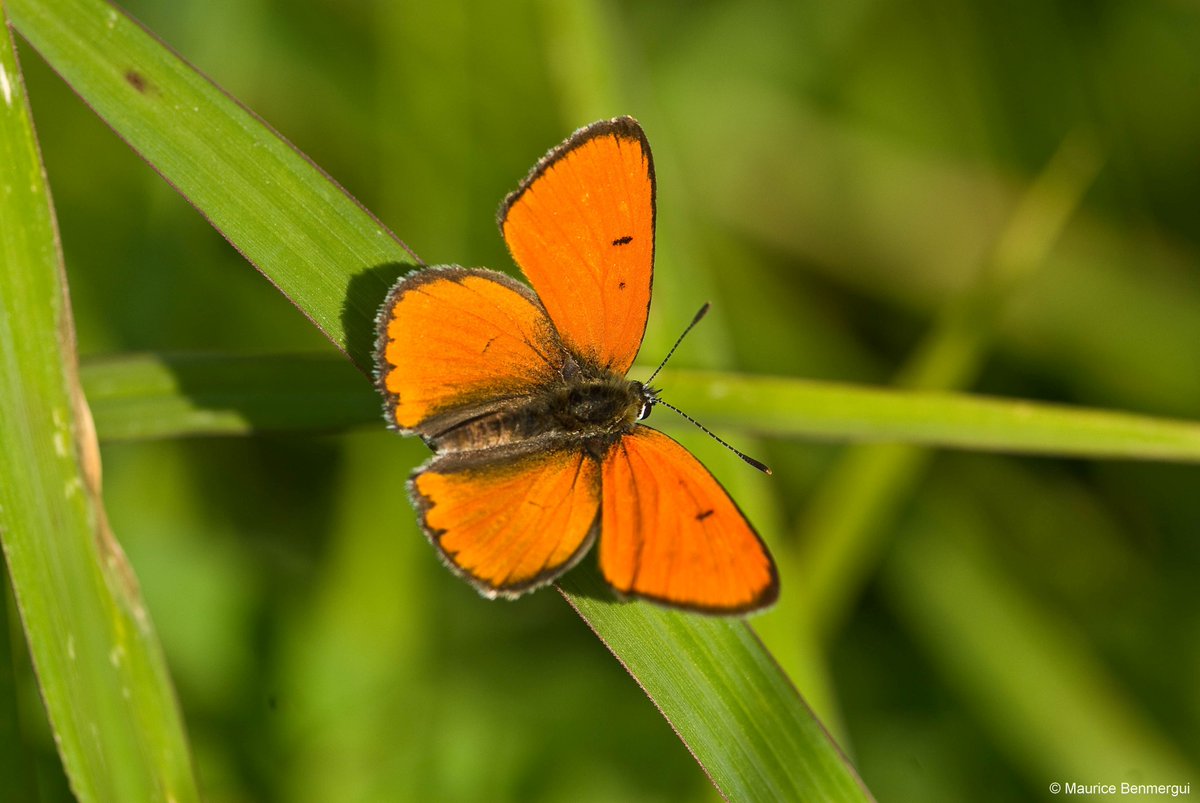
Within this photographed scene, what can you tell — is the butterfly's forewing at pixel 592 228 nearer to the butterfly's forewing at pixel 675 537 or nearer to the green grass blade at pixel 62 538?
the butterfly's forewing at pixel 675 537

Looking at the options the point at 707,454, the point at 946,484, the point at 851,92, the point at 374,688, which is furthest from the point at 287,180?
the point at 851,92

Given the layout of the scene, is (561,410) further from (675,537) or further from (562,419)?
(675,537)

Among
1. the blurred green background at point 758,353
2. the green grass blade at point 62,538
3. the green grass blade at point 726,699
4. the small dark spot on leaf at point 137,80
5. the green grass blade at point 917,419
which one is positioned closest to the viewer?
the green grass blade at point 62,538

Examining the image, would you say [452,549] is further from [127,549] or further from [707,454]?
[127,549]

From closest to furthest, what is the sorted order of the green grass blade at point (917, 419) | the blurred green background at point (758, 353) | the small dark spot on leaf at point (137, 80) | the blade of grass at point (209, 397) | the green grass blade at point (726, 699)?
the green grass blade at point (726, 699) < the small dark spot on leaf at point (137, 80) < the blade of grass at point (209, 397) < the green grass blade at point (917, 419) < the blurred green background at point (758, 353)

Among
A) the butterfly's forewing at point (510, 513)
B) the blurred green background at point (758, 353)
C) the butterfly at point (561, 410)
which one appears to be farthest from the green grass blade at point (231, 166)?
the blurred green background at point (758, 353)
